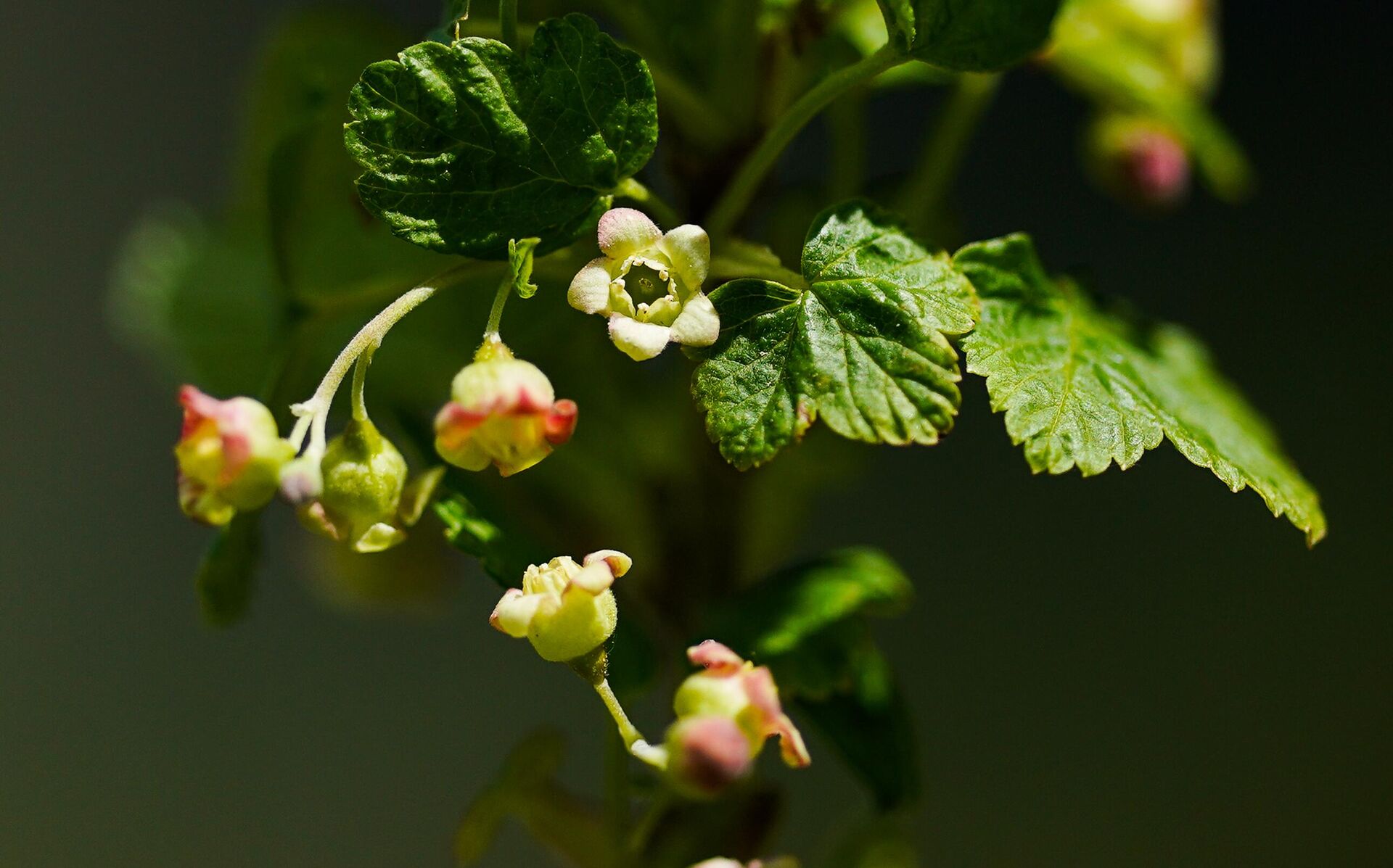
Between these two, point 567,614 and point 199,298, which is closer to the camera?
point 567,614

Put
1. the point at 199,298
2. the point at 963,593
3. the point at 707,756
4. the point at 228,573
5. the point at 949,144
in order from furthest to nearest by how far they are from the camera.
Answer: the point at 963,593 → the point at 199,298 → the point at 949,144 → the point at 228,573 → the point at 707,756

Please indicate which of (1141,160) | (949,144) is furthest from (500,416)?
(1141,160)

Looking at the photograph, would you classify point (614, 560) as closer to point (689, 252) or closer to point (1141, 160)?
point (689, 252)

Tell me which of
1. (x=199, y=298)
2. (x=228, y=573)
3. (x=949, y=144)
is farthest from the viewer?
(x=199, y=298)

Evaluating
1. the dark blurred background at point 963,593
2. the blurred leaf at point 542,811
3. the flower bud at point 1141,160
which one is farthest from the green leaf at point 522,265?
the dark blurred background at point 963,593

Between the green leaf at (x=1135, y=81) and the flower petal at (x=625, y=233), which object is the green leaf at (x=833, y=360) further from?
the green leaf at (x=1135, y=81)

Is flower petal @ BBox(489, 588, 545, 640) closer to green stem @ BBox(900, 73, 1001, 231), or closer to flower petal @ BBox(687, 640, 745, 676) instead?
flower petal @ BBox(687, 640, 745, 676)

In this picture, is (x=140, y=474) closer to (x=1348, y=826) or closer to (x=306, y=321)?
(x=306, y=321)

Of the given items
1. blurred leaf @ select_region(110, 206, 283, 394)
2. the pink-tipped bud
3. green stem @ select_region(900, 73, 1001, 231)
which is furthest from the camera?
blurred leaf @ select_region(110, 206, 283, 394)

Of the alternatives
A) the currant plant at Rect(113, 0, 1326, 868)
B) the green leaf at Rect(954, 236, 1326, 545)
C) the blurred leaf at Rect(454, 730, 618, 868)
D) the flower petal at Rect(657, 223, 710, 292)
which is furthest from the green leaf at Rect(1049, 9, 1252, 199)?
the blurred leaf at Rect(454, 730, 618, 868)
